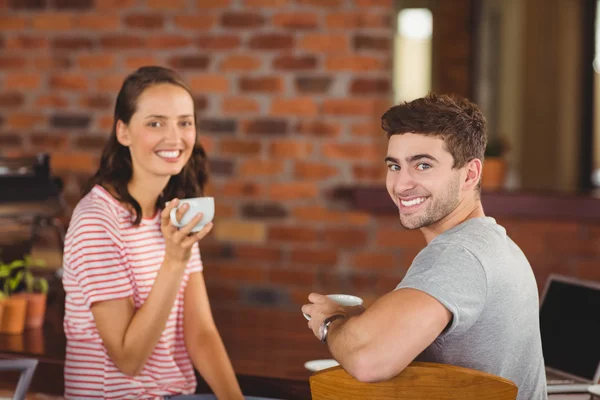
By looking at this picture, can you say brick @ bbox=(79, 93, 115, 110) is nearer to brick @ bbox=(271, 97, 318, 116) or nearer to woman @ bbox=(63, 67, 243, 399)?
brick @ bbox=(271, 97, 318, 116)

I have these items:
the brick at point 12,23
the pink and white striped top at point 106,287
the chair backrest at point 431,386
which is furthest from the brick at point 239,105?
the chair backrest at point 431,386

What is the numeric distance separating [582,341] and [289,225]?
147 centimetres

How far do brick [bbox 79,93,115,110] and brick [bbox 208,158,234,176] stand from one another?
0.51 metres

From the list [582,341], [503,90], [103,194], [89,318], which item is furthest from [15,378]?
[503,90]

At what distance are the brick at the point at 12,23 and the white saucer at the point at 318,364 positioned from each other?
2.19 metres

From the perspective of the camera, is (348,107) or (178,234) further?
(348,107)

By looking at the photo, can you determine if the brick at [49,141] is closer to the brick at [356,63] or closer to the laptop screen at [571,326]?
the brick at [356,63]

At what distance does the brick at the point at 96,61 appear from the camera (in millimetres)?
3363

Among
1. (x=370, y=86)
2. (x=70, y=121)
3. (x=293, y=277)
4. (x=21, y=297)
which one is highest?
(x=370, y=86)

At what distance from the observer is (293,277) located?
10.5ft

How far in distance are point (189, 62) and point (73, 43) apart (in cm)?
53

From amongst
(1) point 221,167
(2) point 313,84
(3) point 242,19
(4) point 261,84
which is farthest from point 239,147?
(3) point 242,19

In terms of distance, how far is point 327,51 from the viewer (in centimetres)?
312

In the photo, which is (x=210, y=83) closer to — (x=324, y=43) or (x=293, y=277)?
(x=324, y=43)
